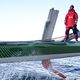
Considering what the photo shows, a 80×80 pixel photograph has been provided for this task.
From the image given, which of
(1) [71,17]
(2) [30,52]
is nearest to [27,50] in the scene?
(2) [30,52]

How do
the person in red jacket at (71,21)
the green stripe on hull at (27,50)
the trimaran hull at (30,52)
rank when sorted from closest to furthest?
1. the trimaran hull at (30,52)
2. the green stripe on hull at (27,50)
3. the person in red jacket at (71,21)

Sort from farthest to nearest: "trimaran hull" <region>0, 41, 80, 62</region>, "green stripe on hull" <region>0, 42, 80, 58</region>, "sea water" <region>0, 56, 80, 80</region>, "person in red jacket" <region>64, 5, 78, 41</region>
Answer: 1. "sea water" <region>0, 56, 80, 80</region>
2. "person in red jacket" <region>64, 5, 78, 41</region>
3. "green stripe on hull" <region>0, 42, 80, 58</region>
4. "trimaran hull" <region>0, 41, 80, 62</region>

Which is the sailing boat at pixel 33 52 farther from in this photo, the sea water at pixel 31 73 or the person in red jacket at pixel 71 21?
the sea water at pixel 31 73

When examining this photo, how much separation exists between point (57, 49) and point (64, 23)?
Answer: 5456 millimetres

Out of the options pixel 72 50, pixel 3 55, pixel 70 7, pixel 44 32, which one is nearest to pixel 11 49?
pixel 3 55

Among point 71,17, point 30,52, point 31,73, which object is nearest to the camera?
point 30,52

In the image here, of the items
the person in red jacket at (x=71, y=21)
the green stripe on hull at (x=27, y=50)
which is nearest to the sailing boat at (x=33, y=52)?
the green stripe on hull at (x=27, y=50)

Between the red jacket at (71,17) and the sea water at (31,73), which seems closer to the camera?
the red jacket at (71,17)

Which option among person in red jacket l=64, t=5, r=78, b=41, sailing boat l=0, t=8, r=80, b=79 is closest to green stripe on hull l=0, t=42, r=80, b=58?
sailing boat l=0, t=8, r=80, b=79

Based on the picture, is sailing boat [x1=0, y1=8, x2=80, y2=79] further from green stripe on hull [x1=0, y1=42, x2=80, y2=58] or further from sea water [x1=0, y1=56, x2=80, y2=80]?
sea water [x1=0, y1=56, x2=80, y2=80]

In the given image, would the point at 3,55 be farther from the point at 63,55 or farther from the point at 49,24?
the point at 49,24

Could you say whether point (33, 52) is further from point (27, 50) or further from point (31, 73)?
point (31, 73)

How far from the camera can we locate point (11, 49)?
667cm

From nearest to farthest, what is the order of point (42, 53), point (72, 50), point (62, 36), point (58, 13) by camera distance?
point (42, 53), point (72, 50), point (58, 13), point (62, 36)
